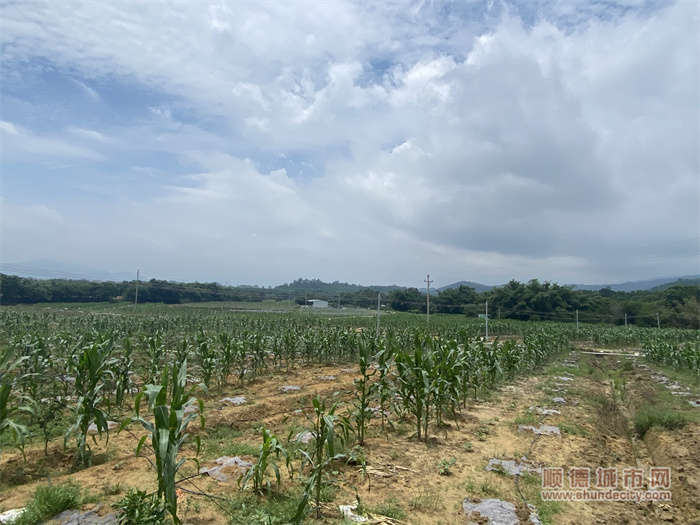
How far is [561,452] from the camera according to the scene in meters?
6.33

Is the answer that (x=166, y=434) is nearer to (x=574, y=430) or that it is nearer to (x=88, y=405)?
(x=88, y=405)

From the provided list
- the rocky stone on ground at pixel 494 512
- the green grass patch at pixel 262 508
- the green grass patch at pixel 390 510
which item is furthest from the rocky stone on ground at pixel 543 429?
the green grass patch at pixel 262 508

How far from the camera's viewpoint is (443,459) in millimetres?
5750

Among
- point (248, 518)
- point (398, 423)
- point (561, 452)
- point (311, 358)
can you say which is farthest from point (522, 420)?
point (311, 358)

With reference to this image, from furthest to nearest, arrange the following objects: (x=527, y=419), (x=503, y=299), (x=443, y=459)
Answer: (x=503, y=299) < (x=527, y=419) < (x=443, y=459)

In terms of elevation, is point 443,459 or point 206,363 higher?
point 206,363

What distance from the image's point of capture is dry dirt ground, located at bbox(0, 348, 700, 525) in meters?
4.36

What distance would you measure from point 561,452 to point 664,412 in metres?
3.55

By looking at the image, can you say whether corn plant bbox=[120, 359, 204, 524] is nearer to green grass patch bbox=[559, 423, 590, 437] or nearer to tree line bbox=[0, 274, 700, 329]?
green grass patch bbox=[559, 423, 590, 437]

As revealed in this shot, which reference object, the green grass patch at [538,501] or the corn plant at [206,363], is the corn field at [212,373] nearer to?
the corn plant at [206,363]

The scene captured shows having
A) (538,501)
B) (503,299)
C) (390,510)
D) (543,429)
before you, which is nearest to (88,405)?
(390,510)

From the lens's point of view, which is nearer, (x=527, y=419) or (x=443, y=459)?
(x=443, y=459)

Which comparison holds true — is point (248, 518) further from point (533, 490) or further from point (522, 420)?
point (522, 420)

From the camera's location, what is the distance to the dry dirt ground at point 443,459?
14.3 feet
